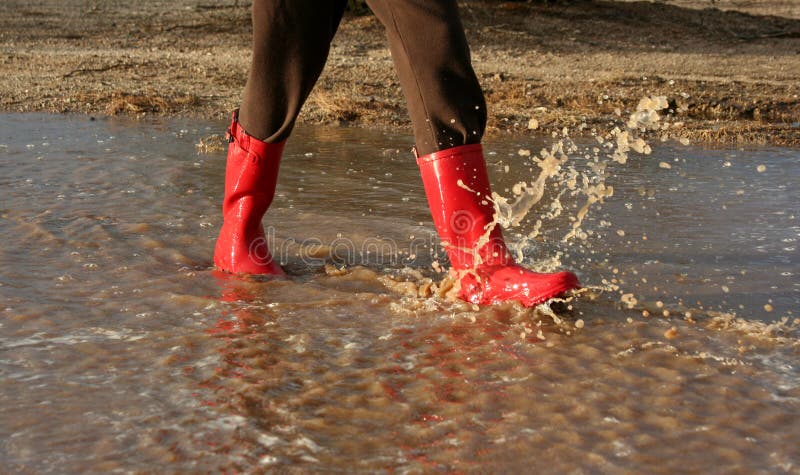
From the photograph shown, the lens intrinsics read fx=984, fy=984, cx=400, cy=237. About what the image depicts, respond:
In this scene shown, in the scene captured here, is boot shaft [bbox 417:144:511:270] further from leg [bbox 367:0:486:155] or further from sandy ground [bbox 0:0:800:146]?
sandy ground [bbox 0:0:800:146]

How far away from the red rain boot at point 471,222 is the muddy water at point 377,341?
0.28 ft

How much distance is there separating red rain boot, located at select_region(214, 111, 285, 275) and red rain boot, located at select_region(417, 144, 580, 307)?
0.52 m

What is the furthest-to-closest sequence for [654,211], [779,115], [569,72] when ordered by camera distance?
[569,72] → [779,115] → [654,211]

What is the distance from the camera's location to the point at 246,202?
284 cm

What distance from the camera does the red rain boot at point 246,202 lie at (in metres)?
2.79

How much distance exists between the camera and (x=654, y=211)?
3.54 metres

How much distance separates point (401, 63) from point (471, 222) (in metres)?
0.43

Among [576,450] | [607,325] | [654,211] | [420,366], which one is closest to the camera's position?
[576,450]

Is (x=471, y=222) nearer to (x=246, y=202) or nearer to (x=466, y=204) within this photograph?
(x=466, y=204)

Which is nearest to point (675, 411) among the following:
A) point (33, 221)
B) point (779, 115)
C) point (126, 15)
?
point (33, 221)

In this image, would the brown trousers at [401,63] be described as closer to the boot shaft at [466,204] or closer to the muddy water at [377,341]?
the boot shaft at [466,204]

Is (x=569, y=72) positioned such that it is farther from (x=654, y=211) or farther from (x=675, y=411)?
(x=675, y=411)

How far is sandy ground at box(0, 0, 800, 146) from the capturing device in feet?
18.2

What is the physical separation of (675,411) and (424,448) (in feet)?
1.72
